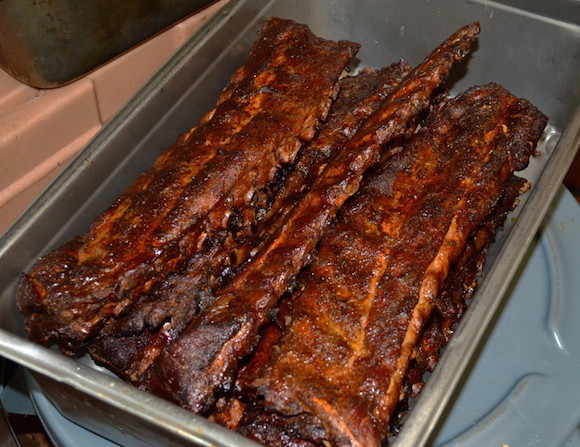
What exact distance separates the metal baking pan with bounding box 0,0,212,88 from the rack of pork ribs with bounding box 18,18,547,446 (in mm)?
546

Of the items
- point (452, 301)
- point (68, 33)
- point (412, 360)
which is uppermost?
point (68, 33)

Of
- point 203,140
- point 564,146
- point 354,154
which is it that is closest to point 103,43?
point 203,140

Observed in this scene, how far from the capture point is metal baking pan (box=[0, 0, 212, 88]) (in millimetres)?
2654

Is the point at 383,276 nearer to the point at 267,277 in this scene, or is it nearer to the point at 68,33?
the point at 267,277

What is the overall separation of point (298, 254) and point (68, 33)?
1.31 metres

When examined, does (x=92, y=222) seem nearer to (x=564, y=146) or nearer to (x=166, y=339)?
(x=166, y=339)

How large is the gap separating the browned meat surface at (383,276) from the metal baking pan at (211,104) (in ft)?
0.53

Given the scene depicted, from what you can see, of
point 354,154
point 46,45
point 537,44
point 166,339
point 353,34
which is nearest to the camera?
point 166,339

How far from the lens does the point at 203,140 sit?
264cm

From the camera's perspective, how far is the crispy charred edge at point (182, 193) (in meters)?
2.26

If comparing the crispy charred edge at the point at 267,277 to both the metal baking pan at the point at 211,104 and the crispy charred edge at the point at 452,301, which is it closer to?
the metal baking pan at the point at 211,104

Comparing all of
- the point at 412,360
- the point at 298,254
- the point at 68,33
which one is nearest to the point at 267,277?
the point at 298,254

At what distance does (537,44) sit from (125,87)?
187 centimetres

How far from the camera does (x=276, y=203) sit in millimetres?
2697
